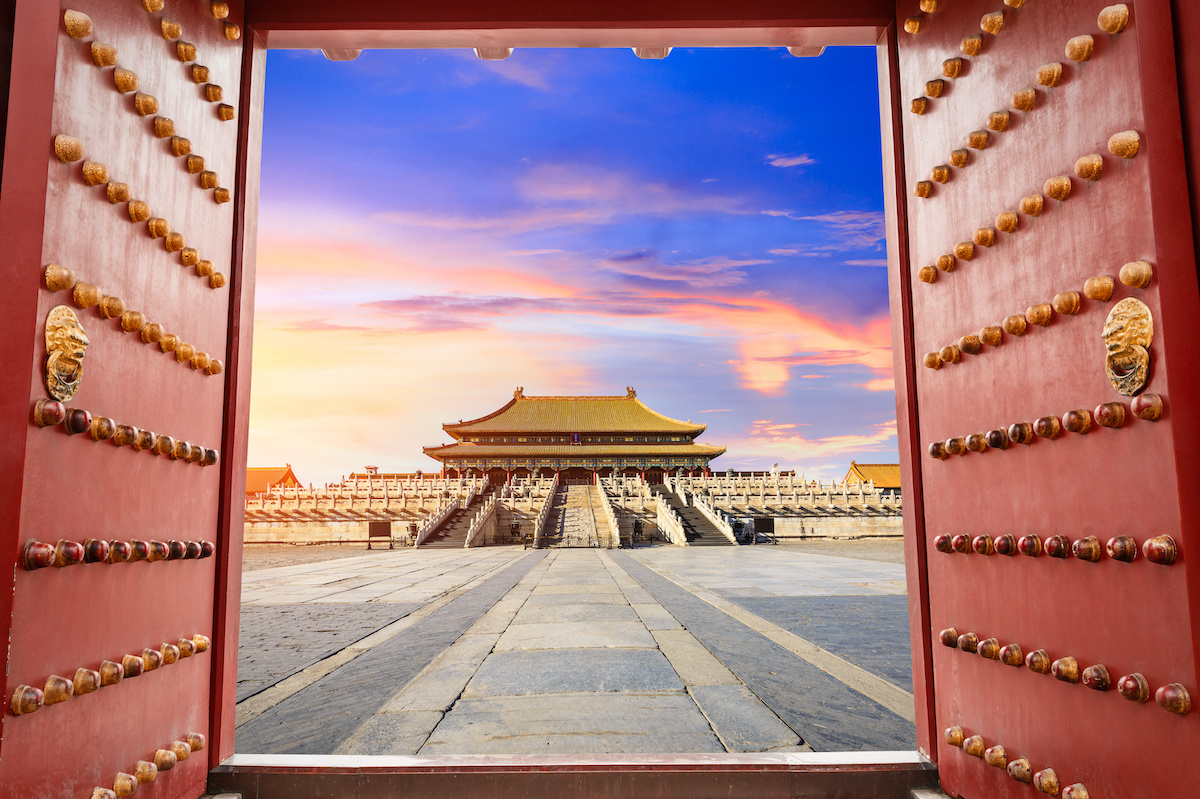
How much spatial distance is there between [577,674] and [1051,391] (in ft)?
7.81

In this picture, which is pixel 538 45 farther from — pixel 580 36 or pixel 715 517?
pixel 715 517

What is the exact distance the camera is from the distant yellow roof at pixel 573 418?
127ft

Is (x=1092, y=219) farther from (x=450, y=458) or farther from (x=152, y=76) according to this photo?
(x=450, y=458)

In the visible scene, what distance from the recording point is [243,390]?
6.15 feet

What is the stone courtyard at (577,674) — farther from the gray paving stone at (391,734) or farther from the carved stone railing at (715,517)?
the carved stone railing at (715,517)

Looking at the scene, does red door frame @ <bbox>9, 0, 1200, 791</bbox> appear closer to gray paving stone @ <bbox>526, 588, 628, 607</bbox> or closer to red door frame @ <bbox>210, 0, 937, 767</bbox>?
red door frame @ <bbox>210, 0, 937, 767</bbox>

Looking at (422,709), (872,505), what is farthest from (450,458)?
(422,709)

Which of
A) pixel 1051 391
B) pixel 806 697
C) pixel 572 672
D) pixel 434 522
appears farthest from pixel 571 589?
pixel 434 522

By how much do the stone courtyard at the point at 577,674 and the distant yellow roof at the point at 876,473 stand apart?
3509 centimetres

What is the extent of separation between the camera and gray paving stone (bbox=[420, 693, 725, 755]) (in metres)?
1.99

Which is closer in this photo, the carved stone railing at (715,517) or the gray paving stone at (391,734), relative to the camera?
the gray paving stone at (391,734)

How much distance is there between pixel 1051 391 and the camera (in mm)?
1298

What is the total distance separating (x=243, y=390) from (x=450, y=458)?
36127 millimetres

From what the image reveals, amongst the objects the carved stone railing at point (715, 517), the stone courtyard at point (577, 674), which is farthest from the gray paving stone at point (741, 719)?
the carved stone railing at point (715, 517)
